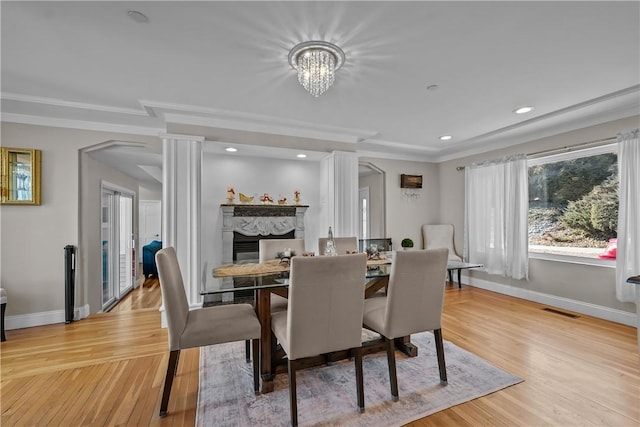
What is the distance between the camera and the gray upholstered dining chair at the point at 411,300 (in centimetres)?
193

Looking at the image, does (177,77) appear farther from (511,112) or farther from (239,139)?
(511,112)

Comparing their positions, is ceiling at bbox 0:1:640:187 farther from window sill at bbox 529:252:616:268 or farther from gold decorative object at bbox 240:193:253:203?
window sill at bbox 529:252:616:268

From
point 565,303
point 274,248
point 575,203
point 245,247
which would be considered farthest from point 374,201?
point 274,248

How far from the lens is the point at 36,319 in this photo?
126 inches

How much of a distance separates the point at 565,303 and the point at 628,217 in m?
1.34

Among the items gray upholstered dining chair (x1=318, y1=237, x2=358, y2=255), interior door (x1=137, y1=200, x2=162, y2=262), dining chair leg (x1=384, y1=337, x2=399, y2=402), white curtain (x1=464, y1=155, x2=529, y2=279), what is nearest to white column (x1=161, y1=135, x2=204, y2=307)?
gray upholstered dining chair (x1=318, y1=237, x2=358, y2=255)

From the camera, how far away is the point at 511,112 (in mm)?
3309

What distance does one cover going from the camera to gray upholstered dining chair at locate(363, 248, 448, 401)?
76.1 inches

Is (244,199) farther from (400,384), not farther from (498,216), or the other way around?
(498,216)

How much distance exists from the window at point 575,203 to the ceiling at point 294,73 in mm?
473

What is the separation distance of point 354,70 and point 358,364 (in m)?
2.24

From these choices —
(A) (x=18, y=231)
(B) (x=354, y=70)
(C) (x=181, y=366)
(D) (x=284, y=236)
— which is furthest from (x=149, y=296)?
(B) (x=354, y=70)

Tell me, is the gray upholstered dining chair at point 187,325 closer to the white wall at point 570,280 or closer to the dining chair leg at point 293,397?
the dining chair leg at point 293,397

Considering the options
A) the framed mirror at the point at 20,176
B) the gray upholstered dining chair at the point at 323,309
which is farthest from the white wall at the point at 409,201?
the framed mirror at the point at 20,176
